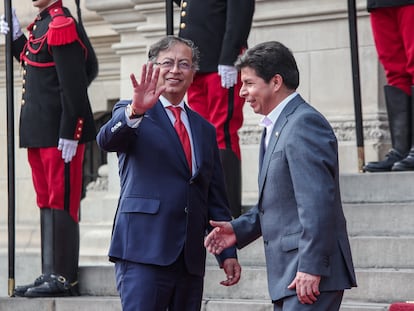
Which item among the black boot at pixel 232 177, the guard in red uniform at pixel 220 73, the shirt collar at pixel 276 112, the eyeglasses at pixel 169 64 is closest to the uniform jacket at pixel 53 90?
the guard in red uniform at pixel 220 73

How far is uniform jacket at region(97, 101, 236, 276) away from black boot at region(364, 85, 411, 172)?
241cm

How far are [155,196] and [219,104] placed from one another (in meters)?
2.05

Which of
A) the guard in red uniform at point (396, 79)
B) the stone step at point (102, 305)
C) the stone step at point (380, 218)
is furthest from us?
the guard in red uniform at point (396, 79)

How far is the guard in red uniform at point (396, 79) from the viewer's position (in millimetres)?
7562

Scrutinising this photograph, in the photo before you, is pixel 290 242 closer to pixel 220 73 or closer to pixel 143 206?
pixel 143 206

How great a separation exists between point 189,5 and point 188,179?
2.30 metres

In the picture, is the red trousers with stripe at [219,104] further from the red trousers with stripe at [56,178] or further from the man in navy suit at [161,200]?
the man in navy suit at [161,200]

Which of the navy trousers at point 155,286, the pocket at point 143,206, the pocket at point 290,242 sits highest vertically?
the pocket at point 143,206

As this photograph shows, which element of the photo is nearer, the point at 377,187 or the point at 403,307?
the point at 403,307

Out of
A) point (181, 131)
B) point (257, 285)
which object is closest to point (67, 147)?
point (257, 285)

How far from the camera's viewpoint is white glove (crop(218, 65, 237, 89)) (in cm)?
718

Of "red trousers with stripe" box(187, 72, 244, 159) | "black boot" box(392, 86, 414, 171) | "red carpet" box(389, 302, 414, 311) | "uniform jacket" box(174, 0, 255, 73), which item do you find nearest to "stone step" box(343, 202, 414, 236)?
"black boot" box(392, 86, 414, 171)

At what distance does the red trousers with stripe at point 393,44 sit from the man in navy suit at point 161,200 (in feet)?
7.61

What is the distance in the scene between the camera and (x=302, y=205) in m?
4.77
